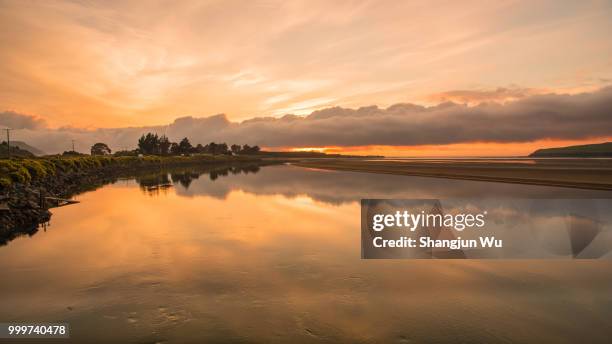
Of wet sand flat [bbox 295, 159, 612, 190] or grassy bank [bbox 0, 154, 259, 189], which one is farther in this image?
wet sand flat [bbox 295, 159, 612, 190]

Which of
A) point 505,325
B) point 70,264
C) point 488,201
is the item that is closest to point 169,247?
point 70,264

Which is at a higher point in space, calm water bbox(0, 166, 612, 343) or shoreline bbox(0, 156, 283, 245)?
shoreline bbox(0, 156, 283, 245)

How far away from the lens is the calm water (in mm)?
7598

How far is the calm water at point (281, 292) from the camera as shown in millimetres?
7598

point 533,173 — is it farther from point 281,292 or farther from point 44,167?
point 44,167

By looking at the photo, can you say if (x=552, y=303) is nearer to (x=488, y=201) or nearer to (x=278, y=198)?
(x=488, y=201)

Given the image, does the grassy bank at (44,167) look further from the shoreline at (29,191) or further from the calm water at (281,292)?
the calm water at (281,292)

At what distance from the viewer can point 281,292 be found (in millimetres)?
9805

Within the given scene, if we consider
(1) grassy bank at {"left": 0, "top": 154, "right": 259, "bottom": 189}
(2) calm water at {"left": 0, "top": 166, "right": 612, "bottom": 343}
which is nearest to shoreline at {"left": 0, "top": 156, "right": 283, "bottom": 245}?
(1) grassy bank at {"left": 0, "top": 154, "right": 259, "bottom": 189}

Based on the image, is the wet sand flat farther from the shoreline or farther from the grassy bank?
the grassy bank

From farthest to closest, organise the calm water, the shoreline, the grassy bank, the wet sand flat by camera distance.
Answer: the wet sand flat → the grassy bank → the shoreline → the calm water

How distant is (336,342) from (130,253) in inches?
432

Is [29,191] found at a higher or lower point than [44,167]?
lower

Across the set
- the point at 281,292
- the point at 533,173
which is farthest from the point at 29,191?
the point at 533,173
